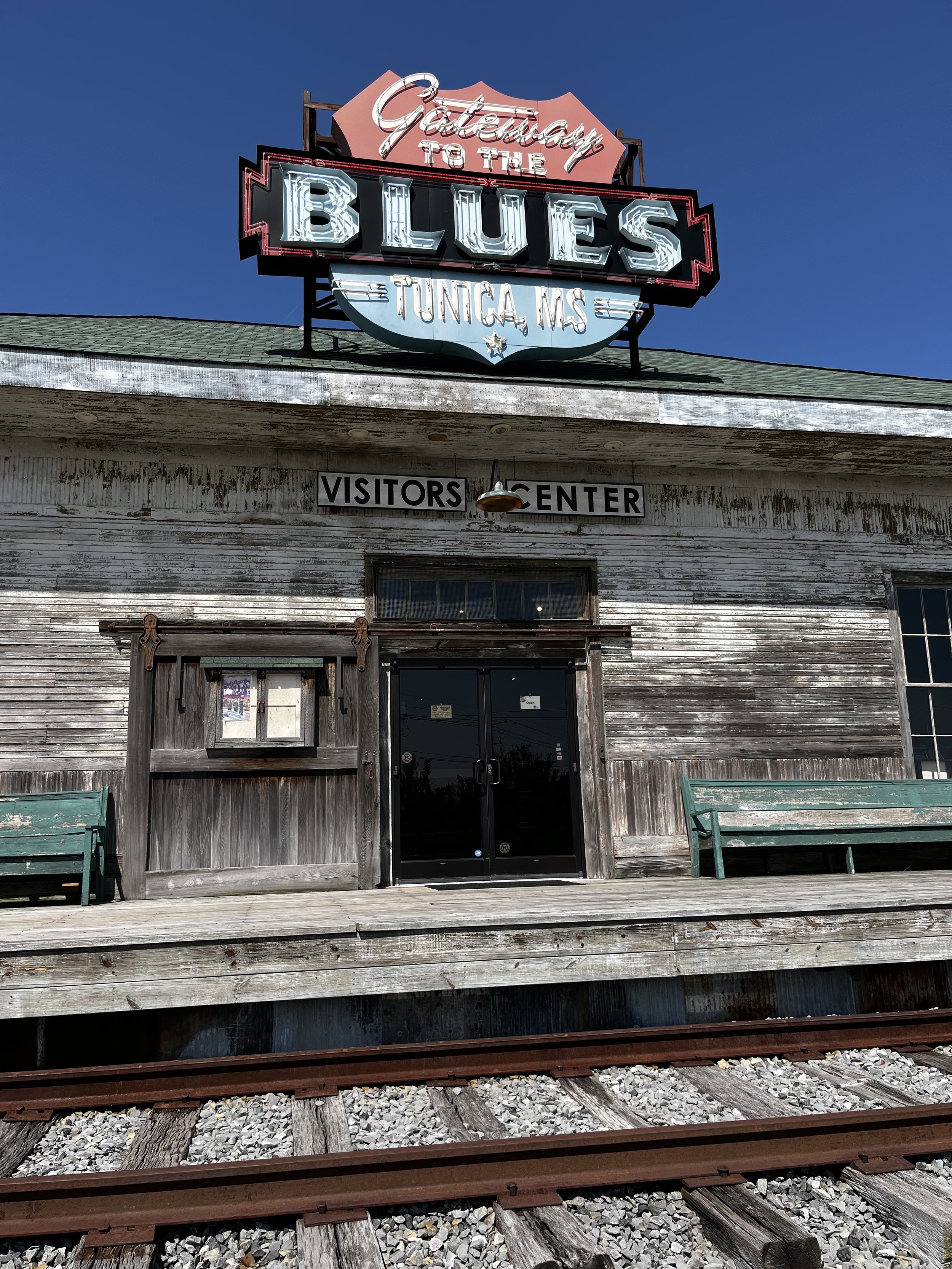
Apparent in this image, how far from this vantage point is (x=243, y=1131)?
3746 mm

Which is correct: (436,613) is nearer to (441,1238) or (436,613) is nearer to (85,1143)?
(85,1143)

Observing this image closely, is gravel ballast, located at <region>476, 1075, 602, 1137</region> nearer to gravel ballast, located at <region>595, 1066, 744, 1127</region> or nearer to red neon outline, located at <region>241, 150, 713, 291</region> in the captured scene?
gravel ballast, located at <region>595, 1066, 744, 1127</region>

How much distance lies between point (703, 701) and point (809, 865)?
1.90 meters

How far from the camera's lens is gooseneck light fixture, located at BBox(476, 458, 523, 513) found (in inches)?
312

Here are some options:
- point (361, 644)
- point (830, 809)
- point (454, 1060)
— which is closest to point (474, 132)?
point (361, 644)

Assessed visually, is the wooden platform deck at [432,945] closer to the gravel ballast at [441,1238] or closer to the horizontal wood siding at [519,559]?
the gravel ballast at [441,1238]

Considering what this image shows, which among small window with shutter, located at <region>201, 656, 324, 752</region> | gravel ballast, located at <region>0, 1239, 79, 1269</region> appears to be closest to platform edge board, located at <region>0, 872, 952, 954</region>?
small window with shutter, located at <region>201, 656, 324, 752</region>

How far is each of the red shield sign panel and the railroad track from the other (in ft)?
29.4

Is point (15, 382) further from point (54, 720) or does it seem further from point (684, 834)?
point (684, 834)

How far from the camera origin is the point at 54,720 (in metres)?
7.73

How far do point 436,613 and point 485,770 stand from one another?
1.62 meters

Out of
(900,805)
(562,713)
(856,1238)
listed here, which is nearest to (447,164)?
(562,713)

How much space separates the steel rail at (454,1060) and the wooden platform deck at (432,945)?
12.5 inches

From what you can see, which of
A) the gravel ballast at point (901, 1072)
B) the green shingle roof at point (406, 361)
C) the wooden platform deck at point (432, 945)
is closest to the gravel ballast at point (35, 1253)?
the wooden platform deck at point (432, 945)
